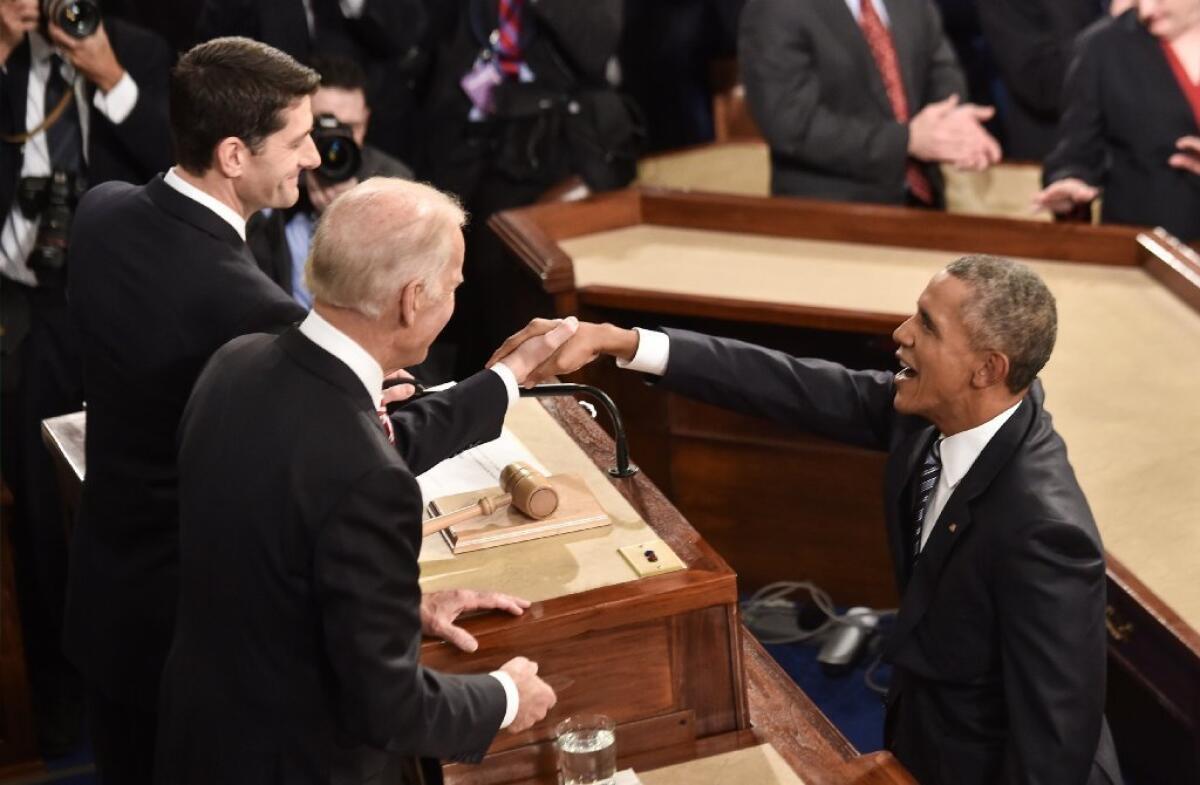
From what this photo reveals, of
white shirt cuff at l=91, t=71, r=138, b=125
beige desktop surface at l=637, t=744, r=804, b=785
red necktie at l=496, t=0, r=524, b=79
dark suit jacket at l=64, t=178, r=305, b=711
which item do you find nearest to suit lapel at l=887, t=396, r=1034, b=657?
beige desktop surface at l=637, t=744, r=804, b=785

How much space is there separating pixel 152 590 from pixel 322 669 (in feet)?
2.90

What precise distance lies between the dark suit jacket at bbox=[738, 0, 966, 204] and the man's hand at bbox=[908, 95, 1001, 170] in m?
0.05

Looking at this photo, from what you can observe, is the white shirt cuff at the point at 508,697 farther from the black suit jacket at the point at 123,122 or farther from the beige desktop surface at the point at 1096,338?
the black suit jacket at the point at 123,122

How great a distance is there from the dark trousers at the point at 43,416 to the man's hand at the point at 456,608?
86.7 inches

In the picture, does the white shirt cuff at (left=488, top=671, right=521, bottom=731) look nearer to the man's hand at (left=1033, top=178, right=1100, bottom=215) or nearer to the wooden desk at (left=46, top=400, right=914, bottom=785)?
the wooden desk at (left=46, top=400, right=914, bottom=785)

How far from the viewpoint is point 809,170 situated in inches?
202

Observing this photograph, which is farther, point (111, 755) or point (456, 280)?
point (111, 755)

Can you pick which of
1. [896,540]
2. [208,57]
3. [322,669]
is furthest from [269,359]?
[896,540]

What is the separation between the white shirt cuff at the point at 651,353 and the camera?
121 inches

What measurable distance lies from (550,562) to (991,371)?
76cm

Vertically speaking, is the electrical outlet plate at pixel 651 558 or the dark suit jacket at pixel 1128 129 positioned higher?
the electrical outlet plate at pixel 651 558

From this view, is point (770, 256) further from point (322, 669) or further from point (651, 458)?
point (322, 669)

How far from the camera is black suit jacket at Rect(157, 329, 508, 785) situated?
6.80 ft

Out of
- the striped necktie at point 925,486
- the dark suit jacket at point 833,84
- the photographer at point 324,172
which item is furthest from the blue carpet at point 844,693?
the photographer at point 324,172
